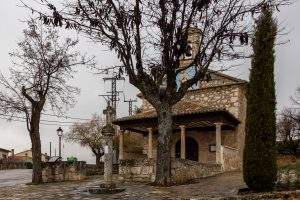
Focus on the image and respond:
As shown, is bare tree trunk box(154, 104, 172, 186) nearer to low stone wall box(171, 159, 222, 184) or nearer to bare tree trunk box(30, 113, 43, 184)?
low stone wall box(171, 159, 222, 184)

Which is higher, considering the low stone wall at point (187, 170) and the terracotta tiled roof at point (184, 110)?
the terracotta tiled roof at point (184, 110)

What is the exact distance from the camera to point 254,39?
11.9 m

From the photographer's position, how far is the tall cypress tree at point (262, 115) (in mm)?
10992

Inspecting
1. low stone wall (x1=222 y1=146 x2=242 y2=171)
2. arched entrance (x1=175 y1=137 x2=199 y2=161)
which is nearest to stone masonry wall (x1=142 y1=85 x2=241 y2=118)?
low stone wall (x1=222 y1=146 x2=242 y2=171)

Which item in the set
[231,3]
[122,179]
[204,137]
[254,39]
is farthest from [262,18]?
[204,137]

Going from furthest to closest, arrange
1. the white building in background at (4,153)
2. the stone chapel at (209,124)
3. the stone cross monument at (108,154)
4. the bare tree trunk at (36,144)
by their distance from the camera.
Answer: the white building in background at (4,153)
the stone chapel at (209,124)
the bare tree trunk at (36,144)
the stone cross monument at (108,154)

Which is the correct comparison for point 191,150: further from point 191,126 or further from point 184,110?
point 184,110

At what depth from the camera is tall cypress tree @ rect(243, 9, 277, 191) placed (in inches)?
433

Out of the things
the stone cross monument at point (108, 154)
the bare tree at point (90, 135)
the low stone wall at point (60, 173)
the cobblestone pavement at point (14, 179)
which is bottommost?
the cobblestone pavement at point (14, 179)

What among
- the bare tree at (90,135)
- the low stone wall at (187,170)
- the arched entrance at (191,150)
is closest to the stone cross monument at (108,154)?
the low stone wall at (187,170)

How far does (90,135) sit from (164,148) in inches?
1306

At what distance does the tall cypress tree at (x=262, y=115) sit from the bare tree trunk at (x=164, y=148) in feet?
8.94

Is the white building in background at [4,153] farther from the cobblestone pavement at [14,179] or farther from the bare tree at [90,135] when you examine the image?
the cobblestone pavement at [14,179]

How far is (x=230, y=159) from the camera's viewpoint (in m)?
24.9
